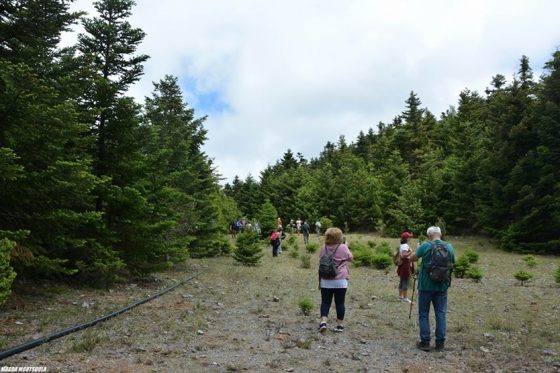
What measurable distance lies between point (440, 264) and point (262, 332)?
3330 millimetres

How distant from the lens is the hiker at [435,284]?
7121mm

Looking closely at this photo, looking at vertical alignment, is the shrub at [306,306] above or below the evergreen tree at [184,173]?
below

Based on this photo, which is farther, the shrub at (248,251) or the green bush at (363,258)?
the green bush at (363,258)

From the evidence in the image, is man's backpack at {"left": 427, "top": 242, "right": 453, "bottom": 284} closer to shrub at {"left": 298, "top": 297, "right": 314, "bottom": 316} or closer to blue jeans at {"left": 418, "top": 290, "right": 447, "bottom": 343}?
blue jeans at {"left": 418, "top": 290, "right": 447, "bottom": 343}

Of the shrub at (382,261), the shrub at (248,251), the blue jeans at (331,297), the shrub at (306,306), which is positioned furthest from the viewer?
the shrub at (248,251)

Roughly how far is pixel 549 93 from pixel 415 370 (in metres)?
29.9

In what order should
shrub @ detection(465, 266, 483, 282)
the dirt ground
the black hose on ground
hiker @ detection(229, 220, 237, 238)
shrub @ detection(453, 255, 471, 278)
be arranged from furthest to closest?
1. hiker @ detection(229, 220, 237, 238)
2. shrub @ detection(453, 255, 471, 278)
3. shrub @ detection(465, 266, 483, 282)
4. the dirt ground
5. the black hose on ground

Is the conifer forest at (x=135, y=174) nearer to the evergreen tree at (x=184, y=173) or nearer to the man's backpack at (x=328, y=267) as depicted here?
the evergreen tree at (x=184, y=173)

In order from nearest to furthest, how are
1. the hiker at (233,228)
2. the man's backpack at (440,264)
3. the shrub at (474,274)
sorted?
the man's backpack at (440,264) < the shrub at (474,274) < the hiker at (233,228)

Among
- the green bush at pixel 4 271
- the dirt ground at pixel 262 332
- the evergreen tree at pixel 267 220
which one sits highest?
the evergreen tree at pixel 267 220

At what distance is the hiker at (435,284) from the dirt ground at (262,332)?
0.97 ft

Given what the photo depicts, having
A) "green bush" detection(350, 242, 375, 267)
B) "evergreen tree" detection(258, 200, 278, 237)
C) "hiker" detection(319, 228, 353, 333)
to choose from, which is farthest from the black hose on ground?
"evergreen tree" detection(258, 200, 278, 237)

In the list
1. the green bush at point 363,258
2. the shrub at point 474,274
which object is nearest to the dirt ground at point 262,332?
the shrub at point 474,274

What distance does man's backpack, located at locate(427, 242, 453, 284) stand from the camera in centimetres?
707
